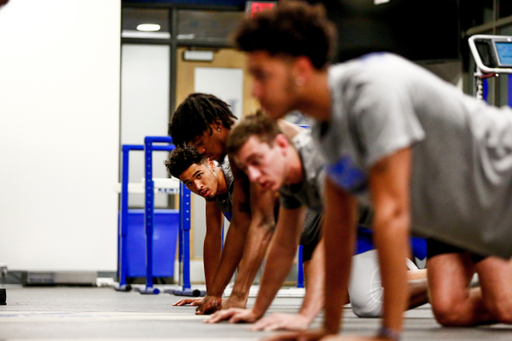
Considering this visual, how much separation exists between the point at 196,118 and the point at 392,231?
4.50ft

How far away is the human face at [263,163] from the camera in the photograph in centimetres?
175

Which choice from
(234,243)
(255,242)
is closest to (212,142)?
(234,243)

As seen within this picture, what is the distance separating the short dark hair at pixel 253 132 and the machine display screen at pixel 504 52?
8.07ft

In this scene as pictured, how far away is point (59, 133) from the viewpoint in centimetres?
534

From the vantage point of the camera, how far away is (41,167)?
17.5ft

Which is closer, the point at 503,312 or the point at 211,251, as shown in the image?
the point at 503,312

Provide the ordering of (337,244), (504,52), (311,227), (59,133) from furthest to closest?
1. (59,133)
2. (504,52)
3. (311,227)
4. (337,244)

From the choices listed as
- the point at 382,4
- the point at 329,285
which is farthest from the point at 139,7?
the point at 329,285

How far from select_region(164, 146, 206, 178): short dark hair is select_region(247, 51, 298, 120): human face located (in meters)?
1.61

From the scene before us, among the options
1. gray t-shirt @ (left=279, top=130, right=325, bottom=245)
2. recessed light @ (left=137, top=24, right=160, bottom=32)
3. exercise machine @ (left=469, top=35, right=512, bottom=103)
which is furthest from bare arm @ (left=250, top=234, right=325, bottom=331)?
recessed light @ (left=137, top=24, right=160, bottom=32)

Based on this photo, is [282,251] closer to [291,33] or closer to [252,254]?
[252,254]

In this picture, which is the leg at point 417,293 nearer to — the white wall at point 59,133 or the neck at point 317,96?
the neck at point 317,96

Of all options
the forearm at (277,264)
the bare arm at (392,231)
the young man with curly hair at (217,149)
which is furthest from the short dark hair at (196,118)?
the bare arm at (392,231)

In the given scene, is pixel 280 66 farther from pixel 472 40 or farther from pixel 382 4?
pixel 382 4
